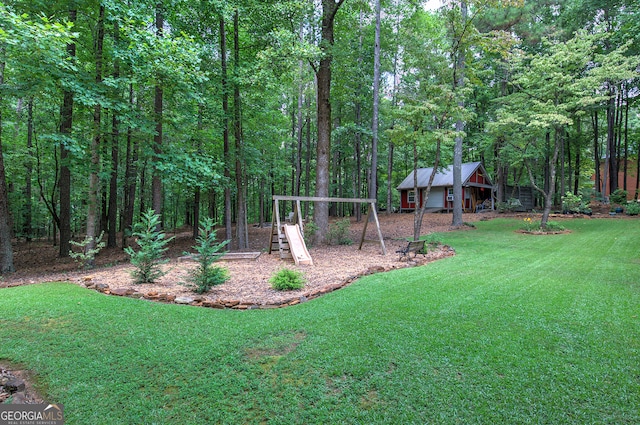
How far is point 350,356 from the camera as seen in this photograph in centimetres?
275

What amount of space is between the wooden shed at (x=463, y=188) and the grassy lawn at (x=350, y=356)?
19393mm

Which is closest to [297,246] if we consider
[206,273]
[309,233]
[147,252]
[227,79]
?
[309,233]

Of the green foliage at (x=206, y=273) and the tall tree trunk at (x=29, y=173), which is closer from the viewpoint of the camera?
the green foliage at (x=206, y=273)

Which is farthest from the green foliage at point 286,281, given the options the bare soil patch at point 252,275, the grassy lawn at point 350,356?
the grassy lawn at point 350,356

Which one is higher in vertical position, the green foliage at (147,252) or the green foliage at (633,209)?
the green foliage at (633,209)

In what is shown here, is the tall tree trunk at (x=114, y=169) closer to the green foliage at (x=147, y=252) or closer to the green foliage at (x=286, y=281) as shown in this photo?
the green foliage at (x=147, y=252)

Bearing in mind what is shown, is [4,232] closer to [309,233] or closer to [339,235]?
[309,233]

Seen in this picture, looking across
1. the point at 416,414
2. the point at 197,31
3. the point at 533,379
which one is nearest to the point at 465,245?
the point at 533,379

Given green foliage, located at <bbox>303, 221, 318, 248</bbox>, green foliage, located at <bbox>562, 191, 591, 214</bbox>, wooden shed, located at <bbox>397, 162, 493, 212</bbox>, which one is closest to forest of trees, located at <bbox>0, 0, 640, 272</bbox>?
green foliage, located at <bbox>303, 221, 318, 248</bbox>

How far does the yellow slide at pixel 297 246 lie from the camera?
23.1 feet

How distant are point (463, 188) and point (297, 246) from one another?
19.3 metres

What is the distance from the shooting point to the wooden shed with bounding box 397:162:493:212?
23.0 m

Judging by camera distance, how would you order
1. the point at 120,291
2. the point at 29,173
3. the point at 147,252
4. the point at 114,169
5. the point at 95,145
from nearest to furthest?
the point at 120,291 → the point at 147,252 → the point at 95,145 → the point at 114,169 → the point at 29,173

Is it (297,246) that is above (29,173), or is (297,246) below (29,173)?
below
